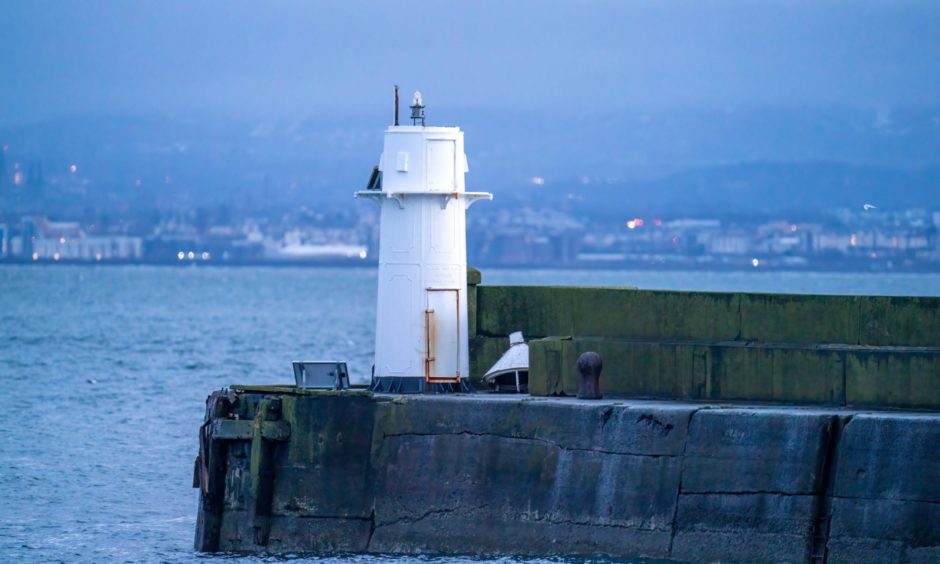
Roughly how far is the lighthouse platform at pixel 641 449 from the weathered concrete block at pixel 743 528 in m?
0.02

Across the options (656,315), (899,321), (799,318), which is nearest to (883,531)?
(899,321)

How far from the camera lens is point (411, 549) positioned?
18625 millimetres

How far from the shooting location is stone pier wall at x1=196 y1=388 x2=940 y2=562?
16.4 metres

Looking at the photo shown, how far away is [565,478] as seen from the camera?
59.2 ft

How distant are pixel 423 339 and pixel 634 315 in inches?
98.0

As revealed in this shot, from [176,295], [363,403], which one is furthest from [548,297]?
[176,295]

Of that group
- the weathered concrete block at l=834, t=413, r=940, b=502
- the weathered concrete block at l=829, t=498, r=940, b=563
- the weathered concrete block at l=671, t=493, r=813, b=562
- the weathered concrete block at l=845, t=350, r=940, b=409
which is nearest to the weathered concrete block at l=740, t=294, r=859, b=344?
the weathered concrete block at l=845, t=350, r=940, b=409

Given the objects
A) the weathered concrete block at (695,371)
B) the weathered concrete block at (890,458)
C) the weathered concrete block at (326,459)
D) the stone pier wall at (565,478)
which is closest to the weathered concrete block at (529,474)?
the stone pier wall at (565,478)

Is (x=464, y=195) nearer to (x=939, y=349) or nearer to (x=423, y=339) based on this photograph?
(x=423, y=339)

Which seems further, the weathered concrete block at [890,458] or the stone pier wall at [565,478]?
the stone pier wall at [565,478]

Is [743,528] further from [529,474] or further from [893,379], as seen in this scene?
[529,474]

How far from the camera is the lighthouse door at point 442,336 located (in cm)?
2077

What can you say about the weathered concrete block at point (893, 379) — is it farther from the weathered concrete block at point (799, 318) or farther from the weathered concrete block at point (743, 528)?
the weathered concrete block at point (743, 528)

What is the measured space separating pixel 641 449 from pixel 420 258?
4.22 meters
